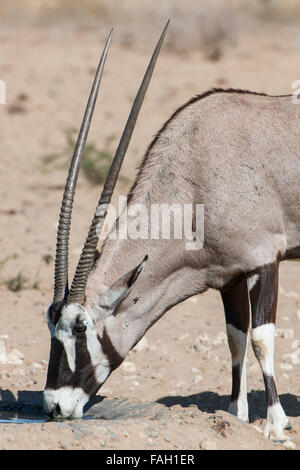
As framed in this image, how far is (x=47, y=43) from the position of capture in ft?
64.9

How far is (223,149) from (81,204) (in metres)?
6.06

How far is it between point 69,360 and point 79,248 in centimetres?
449

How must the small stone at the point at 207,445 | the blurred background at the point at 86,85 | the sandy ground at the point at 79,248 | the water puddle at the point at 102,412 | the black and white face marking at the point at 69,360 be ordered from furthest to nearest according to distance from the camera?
1. the blurred background at the point at 86,85
2. the water puddle at the point at 102,412
3. the black and white face marking at the point at 69,360
4. the sandy ground at the point at 79,248
5. the small stone at the point at 207,445

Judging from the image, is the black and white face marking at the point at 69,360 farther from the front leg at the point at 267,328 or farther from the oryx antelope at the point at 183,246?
the front leg at the point at 267,328

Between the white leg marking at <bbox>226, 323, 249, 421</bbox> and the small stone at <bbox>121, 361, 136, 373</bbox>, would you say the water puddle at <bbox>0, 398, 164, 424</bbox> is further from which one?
the small stone at <bbox>121, 361, 136, 373</bbox>

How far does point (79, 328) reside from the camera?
18.4ft

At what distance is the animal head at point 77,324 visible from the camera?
5.58 m

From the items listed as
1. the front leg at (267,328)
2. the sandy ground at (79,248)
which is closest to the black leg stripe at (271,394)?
the front leg at (267,328)

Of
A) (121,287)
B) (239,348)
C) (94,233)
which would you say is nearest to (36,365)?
(239,348)

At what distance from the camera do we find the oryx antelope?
5.63 m

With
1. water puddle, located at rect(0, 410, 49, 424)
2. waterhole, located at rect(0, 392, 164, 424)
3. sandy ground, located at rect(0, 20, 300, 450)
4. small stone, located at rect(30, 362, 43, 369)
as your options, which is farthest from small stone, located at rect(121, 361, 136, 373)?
water puddle, located at rect(0, 410, 49, 424)
